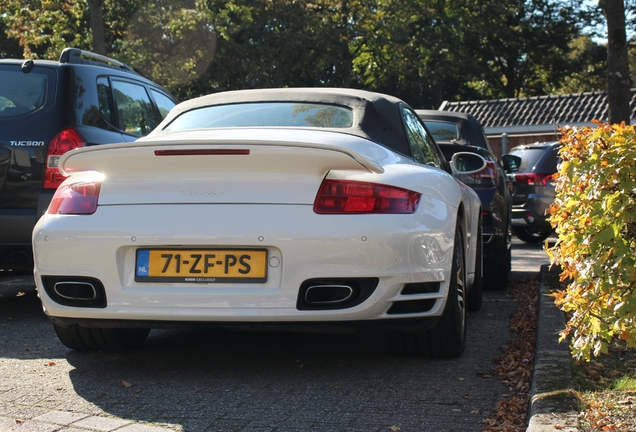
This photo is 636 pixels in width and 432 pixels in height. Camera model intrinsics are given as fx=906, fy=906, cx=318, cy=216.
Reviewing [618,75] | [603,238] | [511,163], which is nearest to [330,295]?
[603,238]

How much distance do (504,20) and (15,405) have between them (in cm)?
5325

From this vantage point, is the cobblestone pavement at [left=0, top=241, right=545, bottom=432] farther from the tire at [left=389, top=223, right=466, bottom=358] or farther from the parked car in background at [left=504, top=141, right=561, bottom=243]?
the parked car in background at [left=504, top=141, right=561, bottom=243]

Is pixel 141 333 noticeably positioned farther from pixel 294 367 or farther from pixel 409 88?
pixel 409 88

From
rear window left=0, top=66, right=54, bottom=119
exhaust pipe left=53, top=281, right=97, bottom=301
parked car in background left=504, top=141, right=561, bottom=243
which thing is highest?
rear window left=0, top=66, right=54, bottom=119

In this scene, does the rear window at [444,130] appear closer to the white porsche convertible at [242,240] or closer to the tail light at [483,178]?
the tail light at [483,178]

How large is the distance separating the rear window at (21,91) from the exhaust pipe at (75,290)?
2.41m

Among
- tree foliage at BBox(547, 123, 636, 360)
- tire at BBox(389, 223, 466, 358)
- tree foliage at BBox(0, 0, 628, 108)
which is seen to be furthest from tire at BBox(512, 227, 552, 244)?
tree foliage at BBox(547, 123, 636, 360)

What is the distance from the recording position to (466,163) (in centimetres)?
632

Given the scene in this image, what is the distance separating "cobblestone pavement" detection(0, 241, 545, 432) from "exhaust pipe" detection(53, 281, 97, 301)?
1.37 feet

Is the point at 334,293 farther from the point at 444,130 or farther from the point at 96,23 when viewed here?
the point at 96,23

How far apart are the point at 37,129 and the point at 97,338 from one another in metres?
2.00

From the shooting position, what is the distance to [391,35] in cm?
4631

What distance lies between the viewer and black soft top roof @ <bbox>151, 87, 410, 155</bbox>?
507 centimetres

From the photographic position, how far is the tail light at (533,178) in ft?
46.7
